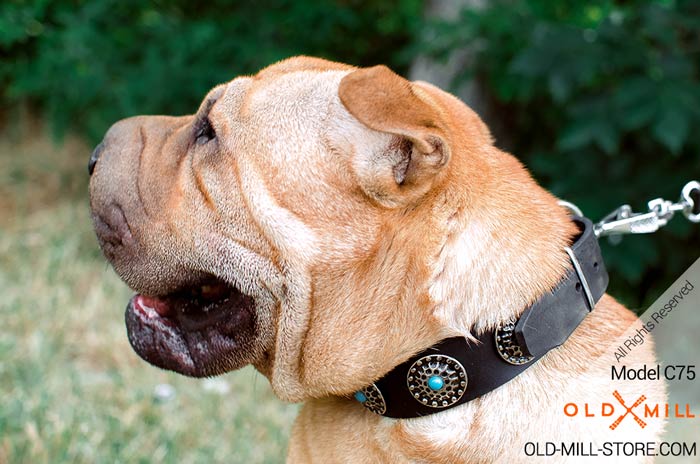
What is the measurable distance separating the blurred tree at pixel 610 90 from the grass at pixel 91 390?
2552 mm

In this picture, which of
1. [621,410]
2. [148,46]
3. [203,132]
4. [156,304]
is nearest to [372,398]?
[621,410]

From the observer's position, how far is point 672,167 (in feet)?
17.8

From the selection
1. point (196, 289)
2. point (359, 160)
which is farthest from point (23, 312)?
point (359, 160)

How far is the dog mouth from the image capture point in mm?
2461

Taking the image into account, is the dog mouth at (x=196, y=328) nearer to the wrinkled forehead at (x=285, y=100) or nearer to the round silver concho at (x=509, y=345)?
the wrinkled forehead at (x=285, y=100)

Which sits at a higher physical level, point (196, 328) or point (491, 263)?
point (491, 263)

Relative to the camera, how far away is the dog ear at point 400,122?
81.5 inches

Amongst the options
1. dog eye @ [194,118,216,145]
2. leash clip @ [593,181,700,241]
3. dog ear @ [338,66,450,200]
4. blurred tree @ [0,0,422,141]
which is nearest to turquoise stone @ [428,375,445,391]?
dog ear @ [338,66,450,200]

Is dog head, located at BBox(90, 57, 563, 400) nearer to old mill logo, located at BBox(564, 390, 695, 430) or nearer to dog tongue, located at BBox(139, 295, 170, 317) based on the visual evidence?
dog tongue, located at BBox(139, 295, 170, 317)

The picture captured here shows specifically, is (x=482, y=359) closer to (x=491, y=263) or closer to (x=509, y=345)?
(x=509, y=345)

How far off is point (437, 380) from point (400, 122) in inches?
28.5

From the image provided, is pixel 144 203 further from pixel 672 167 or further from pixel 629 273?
pixel 672 167

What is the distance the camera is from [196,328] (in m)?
2.53

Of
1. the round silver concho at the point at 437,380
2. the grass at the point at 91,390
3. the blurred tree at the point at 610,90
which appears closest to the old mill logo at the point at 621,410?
the round silver concho at the point at 437,380
